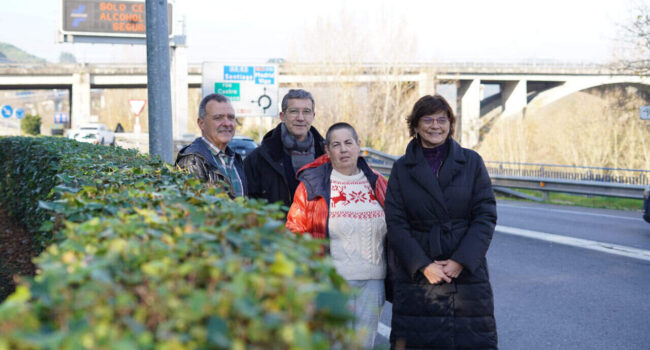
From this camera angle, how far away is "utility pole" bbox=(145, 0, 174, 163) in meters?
7.77

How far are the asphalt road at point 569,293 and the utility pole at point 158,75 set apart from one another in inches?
132

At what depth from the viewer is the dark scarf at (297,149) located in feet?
14.3

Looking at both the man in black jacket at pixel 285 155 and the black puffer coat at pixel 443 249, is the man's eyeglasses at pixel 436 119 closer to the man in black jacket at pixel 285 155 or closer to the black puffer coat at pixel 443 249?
the black puffer coat at pixel 443 249

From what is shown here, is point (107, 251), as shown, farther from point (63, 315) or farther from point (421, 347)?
point (421, 347)

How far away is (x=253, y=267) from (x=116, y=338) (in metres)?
0.36

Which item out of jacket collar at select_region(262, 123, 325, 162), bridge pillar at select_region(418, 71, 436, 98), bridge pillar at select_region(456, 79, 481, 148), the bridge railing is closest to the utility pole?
jacket collar at select_region(262, 123, 325, 162)

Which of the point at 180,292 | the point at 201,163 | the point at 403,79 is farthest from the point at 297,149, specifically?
the point at 403,79

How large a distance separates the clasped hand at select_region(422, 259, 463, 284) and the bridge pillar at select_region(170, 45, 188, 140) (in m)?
40.4

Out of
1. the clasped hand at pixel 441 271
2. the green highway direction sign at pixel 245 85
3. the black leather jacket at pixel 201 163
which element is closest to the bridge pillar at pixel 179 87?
the green highway direction sign at pixel 245 85

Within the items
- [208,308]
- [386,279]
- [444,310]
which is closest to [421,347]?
[444,310]

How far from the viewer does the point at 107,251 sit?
65.6 inches

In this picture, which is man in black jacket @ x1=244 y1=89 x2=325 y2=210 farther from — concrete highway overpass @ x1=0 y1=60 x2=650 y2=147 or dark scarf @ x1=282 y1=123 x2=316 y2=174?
concrete highway overpass @ x1=0 y1=60 x2=650 y2=147

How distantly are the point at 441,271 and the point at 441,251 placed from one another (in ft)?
0.35

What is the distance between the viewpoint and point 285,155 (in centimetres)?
441
